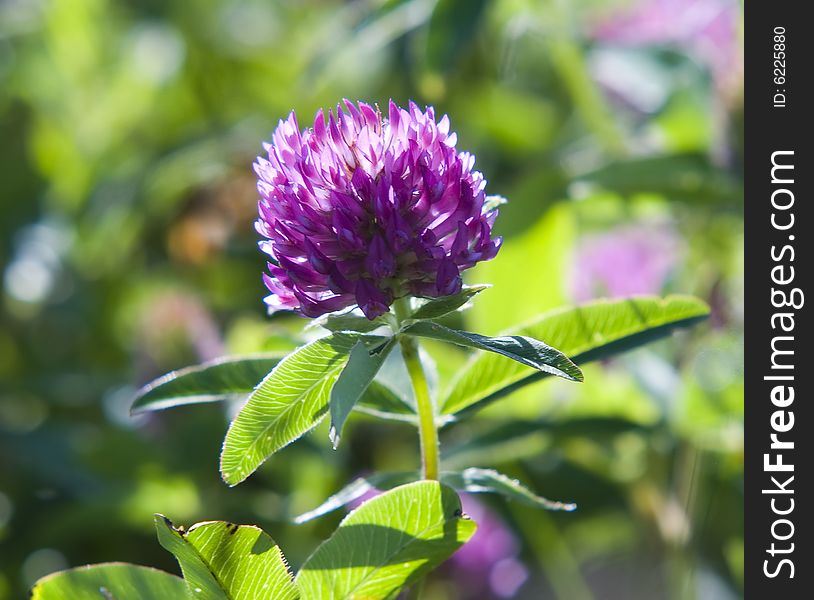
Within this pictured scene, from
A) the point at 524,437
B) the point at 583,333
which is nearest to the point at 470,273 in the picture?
the point at 524,437

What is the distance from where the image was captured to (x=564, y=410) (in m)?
1.00

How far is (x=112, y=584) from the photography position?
569 millimetres

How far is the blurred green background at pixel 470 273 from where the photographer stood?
988 mm

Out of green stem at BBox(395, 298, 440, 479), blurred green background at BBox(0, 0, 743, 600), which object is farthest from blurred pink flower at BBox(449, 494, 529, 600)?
green stem at BBox(395, 298, 440, 479)

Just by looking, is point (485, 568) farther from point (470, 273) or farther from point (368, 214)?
point (368, 214)

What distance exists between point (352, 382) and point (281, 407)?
5 centimetres

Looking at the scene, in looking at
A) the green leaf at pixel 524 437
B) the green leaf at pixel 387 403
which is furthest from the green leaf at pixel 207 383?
the green leaf at pixel 524 437

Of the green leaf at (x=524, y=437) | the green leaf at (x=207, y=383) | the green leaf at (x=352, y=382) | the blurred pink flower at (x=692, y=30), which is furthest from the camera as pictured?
the blurred pink flower at (x=692, y=30)

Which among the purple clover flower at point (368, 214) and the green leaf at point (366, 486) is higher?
the purple clover flower at point (368, 214)

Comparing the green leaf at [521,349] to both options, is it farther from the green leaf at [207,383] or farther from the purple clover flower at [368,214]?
the green leaf at [207,383]

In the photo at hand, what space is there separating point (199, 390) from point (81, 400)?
0.70 meters

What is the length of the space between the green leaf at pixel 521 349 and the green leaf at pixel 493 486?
89mm
